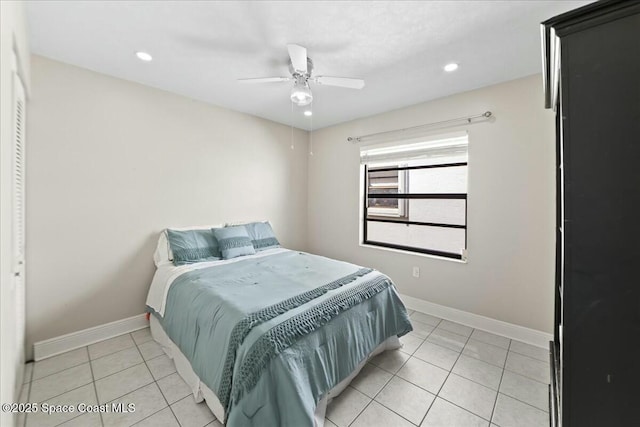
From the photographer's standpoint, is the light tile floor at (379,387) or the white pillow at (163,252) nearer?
the light tile floor at (379,387)

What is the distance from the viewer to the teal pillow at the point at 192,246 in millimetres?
2531

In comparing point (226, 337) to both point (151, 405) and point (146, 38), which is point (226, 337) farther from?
point (146, 38)

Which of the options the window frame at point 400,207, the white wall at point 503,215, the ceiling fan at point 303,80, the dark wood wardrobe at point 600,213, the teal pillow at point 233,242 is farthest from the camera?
the window frame at point 400,207

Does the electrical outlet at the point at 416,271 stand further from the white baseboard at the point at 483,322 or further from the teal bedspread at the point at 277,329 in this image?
the teal bedspread at the point at 277,329

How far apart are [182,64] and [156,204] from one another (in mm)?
1420

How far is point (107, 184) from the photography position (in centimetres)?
238

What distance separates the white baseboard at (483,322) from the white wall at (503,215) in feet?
0.17

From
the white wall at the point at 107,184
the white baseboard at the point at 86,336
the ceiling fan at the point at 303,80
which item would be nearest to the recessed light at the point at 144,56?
A: the white wall at the point at 107,184

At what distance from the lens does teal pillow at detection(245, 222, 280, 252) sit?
128 inches

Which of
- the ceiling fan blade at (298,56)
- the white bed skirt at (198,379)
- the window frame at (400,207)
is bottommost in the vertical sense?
the white bed skirt at (198,379)

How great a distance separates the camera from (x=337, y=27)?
1688 millimetres

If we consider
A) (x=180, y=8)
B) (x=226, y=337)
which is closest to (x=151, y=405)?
(x=226, y=337)

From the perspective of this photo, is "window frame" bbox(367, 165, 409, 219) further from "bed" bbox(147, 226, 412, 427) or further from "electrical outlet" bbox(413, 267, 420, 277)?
"bed" bbox(147, 226, 412, 427)

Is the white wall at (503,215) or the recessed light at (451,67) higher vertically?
the recessed light at (451,67)
